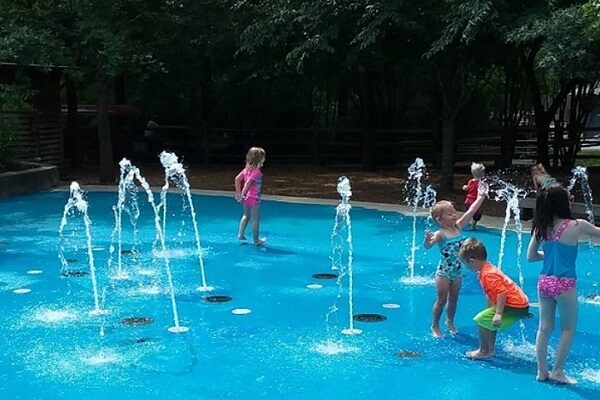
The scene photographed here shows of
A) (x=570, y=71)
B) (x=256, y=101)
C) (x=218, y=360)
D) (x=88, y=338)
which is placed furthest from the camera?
(x=256, y=101)

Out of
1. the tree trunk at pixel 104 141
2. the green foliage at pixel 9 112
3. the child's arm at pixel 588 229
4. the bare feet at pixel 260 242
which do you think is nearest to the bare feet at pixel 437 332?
the child's arm at pixel 588 229

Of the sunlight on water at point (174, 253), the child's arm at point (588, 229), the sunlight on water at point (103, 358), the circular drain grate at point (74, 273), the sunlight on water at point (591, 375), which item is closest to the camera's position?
the child's arm at point (588, 229)

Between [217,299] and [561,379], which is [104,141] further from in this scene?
[561,379]

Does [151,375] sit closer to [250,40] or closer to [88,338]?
[88,338]

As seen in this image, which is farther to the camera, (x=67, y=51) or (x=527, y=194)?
(x=67, y=51)

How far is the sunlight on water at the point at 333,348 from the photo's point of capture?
517cm

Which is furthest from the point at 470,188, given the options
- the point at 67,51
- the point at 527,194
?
the point at 67,51

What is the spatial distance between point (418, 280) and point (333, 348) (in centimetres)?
236

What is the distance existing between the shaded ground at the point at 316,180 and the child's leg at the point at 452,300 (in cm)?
636

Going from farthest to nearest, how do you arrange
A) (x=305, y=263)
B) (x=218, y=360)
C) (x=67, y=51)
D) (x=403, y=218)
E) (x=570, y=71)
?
(x=67, y=51) → (x=403, y=218) → (x=570, y=71) → (x=305, y=263) → (x=218, y=360)

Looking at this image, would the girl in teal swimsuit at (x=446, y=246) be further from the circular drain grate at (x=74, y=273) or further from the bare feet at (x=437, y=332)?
the circular drain grate at (x=74, y=273)

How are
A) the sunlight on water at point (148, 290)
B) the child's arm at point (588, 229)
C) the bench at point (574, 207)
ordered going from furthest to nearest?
the bench at point (574, 207) < the sunlight on water at point (148, 290) < the child's arm at point (588, 229)

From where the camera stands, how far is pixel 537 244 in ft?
14.7

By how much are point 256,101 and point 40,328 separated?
1610 cm
